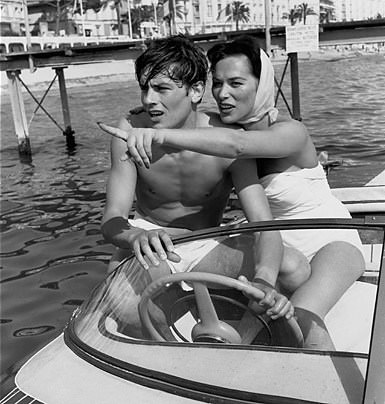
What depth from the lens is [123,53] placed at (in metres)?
15.1

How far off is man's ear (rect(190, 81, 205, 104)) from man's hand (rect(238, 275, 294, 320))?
1.02 meters

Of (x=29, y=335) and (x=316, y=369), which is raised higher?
(x=316, y=369)

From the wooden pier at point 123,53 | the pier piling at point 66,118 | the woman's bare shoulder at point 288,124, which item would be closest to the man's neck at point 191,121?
the woman's bare shoulder at point 288,124

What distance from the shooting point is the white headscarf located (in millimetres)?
2805

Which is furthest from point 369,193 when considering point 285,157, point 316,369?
Result: point 316,369

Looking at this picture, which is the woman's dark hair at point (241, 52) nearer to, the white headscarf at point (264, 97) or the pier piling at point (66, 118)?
the white headscarf at point (264, 97)

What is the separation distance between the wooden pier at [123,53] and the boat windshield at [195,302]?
38.6 feet

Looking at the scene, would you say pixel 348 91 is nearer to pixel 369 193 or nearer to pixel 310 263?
pixel 369 193

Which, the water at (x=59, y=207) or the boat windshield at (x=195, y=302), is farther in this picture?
the water at (x=59, y=207)

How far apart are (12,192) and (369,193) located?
8.41 m

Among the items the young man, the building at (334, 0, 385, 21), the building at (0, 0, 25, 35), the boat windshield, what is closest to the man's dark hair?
the young man

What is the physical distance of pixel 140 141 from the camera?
206 centimetres

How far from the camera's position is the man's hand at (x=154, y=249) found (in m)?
2.24

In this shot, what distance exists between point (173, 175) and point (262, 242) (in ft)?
2.68
